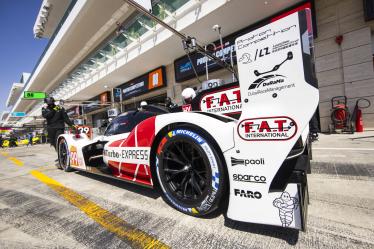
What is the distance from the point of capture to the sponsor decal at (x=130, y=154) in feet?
6.45

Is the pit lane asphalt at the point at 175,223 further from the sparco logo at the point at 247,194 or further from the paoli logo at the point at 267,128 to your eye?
the paoli logo at the point at 267,128

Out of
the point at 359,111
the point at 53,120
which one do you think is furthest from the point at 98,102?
the point at 359,111

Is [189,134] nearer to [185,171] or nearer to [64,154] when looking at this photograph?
[185,171]

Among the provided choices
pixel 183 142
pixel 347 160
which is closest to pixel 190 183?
pixel 183 142

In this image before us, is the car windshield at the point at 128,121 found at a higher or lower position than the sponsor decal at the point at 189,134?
higher

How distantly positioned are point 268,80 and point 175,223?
1272 mm

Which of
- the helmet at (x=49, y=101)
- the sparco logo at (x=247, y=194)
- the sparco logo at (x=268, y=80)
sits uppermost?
the helmet at (x=49, y=101)

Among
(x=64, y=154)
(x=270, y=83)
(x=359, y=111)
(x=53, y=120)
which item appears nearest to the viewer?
(x=270, y=83)

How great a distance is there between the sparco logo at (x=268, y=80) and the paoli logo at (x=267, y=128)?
0.76 ft

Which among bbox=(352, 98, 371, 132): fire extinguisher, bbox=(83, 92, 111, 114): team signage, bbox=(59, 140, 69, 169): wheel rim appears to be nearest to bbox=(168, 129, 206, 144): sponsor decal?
bbox=(59, 140, 69, 169): wheel rim

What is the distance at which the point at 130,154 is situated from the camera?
216 cm

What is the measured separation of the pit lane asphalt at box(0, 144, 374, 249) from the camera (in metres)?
1.23

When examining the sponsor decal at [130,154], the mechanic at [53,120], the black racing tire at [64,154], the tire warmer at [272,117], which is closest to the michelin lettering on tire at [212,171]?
the tire warmer at [272,117]

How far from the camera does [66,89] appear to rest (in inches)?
875
